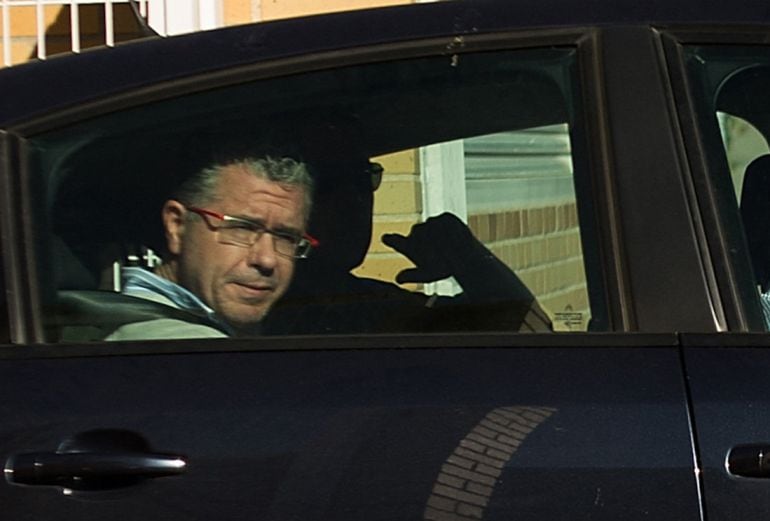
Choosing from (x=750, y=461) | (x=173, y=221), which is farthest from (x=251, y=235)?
(x=750, y=461)

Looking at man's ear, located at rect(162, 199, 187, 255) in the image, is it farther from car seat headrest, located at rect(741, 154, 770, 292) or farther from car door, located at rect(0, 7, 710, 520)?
car seat headrest, located at rect(741, 154, 770, 292)

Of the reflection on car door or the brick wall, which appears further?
the brick wall

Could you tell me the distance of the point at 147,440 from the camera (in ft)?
6.76

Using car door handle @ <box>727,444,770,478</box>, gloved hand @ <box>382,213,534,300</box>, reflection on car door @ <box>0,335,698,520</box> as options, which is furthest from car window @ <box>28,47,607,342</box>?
car door handle @ <box>727,444,770,478</box>

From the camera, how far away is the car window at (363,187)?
2.24 m

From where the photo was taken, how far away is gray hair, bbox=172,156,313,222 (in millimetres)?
2309

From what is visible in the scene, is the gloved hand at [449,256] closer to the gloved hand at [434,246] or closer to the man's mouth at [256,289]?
the gloved hand at [434,246]

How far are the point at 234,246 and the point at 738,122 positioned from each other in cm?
84

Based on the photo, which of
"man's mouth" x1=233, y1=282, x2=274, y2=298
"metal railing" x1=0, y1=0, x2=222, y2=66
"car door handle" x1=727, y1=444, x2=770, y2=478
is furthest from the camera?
"metal railing" x1=0, y1=0, x2=222, y2=66

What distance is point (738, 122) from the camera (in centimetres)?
231

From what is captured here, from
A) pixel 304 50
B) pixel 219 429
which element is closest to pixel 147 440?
pixel 219 429

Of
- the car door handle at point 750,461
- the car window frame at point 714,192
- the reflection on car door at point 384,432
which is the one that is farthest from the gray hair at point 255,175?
the car door handle at point 750,461

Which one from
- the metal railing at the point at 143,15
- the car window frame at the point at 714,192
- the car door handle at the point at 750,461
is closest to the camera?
the car door handle at the point at 750,461

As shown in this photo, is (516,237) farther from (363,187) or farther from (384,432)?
(384,432)
